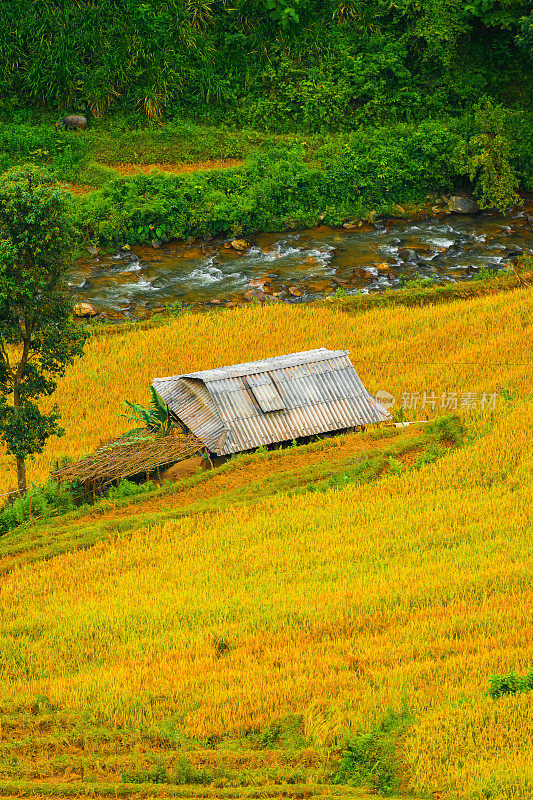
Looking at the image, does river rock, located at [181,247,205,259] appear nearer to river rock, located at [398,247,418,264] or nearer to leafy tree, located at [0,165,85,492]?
river rock, located at [398,247,418,264]

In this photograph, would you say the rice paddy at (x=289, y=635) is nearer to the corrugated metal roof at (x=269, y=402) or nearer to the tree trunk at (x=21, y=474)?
the corrugated metal roof at (x=269, y=402)

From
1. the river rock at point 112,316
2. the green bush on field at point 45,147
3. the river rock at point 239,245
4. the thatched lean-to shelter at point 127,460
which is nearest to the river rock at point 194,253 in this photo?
the river rock at point 239,245

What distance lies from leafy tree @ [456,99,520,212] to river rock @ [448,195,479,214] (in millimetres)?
321

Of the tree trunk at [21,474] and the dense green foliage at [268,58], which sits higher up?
the dense green foliage at [268,58]

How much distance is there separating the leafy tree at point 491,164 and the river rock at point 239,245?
A: 7073 mm

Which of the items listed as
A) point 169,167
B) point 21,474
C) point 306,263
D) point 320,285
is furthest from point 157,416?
point 169,167

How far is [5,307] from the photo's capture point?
1244cm

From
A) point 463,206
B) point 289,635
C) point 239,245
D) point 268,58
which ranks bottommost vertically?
point 289,635

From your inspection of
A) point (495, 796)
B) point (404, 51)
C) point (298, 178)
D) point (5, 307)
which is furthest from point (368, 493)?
point (404, 51)

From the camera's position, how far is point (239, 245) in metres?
26.8

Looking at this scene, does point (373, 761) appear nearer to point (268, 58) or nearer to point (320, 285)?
point (320, 285)

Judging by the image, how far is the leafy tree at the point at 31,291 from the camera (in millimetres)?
11891

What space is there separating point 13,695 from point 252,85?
25565mm

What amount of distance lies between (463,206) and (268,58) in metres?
8.66
